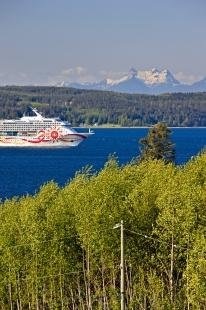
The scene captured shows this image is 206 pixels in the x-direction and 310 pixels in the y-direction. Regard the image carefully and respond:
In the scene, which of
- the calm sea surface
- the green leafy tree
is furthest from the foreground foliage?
the calm sea surface

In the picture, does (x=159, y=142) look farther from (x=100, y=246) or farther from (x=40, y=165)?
(x=40, y=165)

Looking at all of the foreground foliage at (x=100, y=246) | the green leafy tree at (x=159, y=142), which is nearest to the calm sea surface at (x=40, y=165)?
the green leafy tree at (x=159, y=142)

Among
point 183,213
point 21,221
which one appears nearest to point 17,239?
point 21,221

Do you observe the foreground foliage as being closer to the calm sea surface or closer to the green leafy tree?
the green leafy tree

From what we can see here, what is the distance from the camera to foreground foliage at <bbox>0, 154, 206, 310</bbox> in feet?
123

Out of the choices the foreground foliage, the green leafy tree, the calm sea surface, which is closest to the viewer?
the foreground foliage

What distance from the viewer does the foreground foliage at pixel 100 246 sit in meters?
37.5

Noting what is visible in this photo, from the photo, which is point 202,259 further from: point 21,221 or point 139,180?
point 139,180

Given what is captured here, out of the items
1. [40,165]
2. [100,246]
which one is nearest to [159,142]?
[100,246]

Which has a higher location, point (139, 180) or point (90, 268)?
point (139, 180)

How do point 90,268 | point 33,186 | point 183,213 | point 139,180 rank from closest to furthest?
point 183,213, point 90,268, point 139,180, point 33,186

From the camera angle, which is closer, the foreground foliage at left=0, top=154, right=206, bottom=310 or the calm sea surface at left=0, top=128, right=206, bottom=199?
the foreground foliage at left=0, top=154, right=206, bottom=310

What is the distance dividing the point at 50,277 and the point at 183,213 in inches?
260

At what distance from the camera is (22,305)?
134 ft
